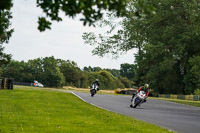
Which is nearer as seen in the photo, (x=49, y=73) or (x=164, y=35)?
(x=164, y=35)

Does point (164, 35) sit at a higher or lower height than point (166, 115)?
higher

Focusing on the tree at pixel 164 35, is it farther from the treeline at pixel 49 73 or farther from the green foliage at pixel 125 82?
the green foliage at pixel 125 82

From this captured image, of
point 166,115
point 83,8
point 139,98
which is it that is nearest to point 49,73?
point 139,98

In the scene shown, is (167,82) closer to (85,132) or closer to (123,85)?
(85,132)

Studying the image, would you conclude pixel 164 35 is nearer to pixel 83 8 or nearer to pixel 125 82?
pixel 83 8

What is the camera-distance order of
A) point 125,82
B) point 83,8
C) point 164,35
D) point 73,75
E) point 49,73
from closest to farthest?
1. point 83,8
2. point 164,35
3. point 49,73
4. point 73,75
5. point 125,82

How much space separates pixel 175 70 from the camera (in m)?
58.0

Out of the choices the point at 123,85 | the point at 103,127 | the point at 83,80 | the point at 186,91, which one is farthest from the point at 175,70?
the point at 123,85

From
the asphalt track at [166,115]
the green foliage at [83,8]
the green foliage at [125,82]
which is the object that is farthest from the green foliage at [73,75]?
the green foliage at [83,8]

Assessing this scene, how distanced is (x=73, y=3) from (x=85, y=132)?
6434mm

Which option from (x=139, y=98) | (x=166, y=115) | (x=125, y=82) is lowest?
(x=166, y=115)

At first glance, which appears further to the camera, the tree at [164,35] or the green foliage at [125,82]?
the green foliage at [125,82]

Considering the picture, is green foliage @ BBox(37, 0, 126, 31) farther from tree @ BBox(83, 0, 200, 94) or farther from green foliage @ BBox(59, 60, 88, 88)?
green foliage @ BBox(59, 60, 88, 88)

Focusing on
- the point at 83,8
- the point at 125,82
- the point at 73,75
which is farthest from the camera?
the point at 125,82
